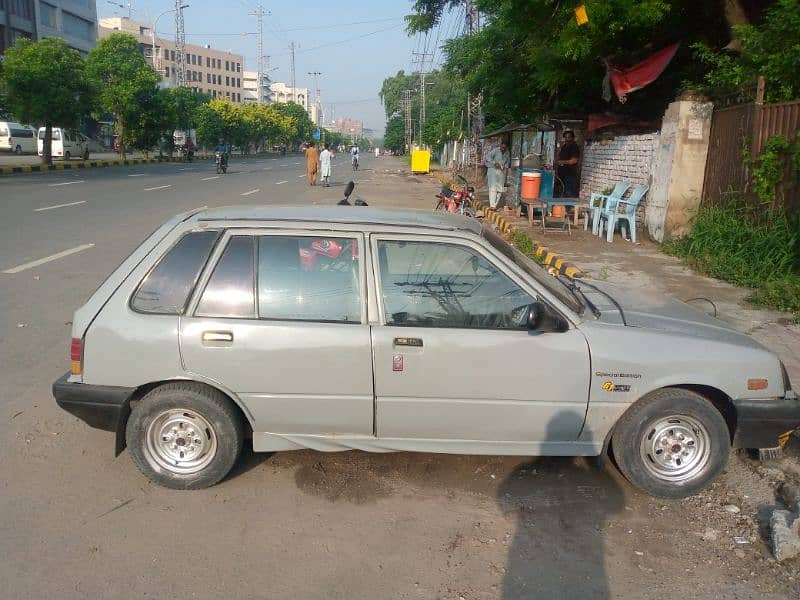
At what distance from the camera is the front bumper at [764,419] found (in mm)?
3623

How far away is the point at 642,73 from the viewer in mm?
12844

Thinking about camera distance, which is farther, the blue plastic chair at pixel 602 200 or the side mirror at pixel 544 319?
the blue plastic chair at pixel 602 200

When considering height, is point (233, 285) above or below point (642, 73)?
below

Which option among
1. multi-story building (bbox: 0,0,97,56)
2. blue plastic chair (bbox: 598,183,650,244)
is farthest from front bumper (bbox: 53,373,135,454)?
multi-story building (bbox: 0,0,97,56)

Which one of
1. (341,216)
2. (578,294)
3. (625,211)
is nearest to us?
(341,216)

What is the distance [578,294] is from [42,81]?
97.5ft

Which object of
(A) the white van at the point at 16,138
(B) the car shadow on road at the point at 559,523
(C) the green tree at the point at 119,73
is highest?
(C) the green tree at the point at 119,73

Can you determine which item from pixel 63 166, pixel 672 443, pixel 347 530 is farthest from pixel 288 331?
pixel 63 166

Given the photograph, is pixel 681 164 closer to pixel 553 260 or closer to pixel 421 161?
pixel 553 260

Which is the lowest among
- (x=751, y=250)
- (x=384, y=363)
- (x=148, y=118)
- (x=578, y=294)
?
(x=751, y=250)

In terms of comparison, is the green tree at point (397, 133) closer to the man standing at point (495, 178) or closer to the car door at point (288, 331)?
the man standing at point (495, 178)

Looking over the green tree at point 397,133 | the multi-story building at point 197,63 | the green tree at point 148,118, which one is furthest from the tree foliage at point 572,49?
the green tree at point 397,133

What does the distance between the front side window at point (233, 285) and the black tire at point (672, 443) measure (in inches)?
80.8

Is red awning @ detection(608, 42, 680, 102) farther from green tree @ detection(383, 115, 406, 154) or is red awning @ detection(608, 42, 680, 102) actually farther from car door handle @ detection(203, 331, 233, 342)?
green tree @ detection(383, 115, 406, 154)
